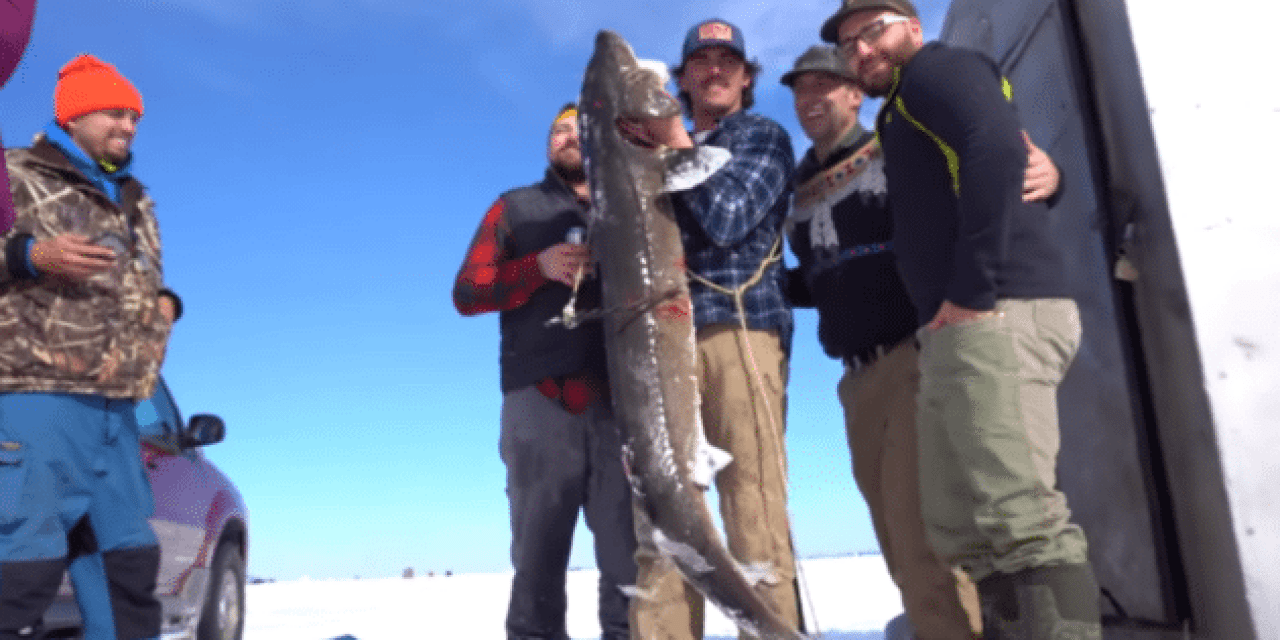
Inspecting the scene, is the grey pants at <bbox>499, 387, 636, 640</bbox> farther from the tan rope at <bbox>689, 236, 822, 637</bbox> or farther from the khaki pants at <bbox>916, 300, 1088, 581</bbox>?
the khaki pants at <bbox>916, 300, 1088, 581</bbox>

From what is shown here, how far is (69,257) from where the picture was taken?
3.55 m

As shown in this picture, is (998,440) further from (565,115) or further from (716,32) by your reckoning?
(565,115)

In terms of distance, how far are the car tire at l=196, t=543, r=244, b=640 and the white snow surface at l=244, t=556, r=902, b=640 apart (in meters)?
1.34

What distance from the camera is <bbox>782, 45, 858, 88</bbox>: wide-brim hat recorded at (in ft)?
10.9

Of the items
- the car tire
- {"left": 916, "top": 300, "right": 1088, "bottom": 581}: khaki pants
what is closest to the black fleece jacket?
{"left": 916, "top": 300, "right": 1088, "bottom": 581}: khaki pants

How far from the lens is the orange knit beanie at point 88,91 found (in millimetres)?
3912

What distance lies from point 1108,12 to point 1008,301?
4.77 ft

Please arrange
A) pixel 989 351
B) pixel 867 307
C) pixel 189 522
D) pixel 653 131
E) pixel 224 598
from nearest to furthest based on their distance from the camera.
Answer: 1. pixel 989 351
2. pixel 653 131
3. pixel 867 307
4. pixel 189 522
5. pixel 224 598

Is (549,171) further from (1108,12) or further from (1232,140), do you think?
(1232,140)

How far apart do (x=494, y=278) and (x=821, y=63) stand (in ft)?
5.16

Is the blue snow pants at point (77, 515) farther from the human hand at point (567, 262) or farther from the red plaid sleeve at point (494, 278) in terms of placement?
the human hand at point (567, 262)

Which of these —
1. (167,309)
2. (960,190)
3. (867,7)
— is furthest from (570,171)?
(167,309)

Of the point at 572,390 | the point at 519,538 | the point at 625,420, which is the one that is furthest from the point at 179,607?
the point at 625,420

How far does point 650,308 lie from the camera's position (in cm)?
276
